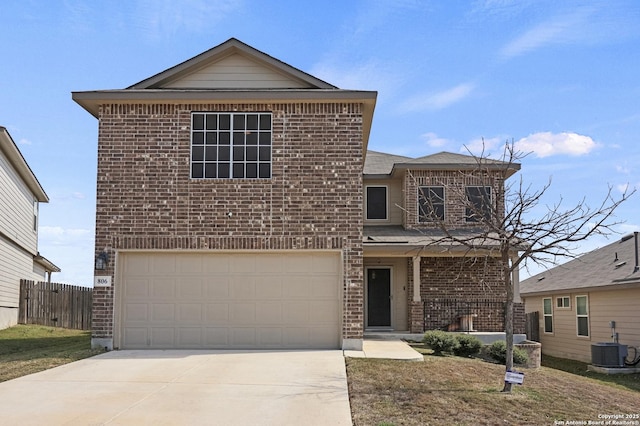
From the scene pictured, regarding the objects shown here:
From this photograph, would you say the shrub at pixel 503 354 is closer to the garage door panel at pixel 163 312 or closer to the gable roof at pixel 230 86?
the gable roof at pixel 230 86

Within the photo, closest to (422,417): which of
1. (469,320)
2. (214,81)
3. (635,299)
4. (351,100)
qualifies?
(351,100)

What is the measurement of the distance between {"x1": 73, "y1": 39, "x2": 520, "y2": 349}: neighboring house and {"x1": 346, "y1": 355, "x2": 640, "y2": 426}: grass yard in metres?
2.65

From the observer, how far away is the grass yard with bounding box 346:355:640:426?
26.9 feet

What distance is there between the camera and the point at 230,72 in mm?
15008

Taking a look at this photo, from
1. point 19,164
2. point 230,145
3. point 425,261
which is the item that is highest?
point 19,164

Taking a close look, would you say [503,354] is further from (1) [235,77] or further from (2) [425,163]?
(1) [235,77]

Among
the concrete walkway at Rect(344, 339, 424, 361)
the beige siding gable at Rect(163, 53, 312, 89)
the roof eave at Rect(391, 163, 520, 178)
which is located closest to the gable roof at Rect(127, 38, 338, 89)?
the beige siding gable at Rect(163, 53, 312, 89)

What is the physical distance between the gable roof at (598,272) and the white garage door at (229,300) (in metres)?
9.16

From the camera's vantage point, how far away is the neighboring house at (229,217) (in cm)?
1392

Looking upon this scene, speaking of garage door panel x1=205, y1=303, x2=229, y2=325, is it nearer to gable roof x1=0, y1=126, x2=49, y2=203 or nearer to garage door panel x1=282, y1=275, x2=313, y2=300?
garage door panel x1=282, y1=275, x2=313, y2=300

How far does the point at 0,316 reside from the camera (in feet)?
69.2

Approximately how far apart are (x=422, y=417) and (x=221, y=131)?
330 inches

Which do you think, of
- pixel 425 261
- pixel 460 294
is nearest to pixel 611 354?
pixel 460 294

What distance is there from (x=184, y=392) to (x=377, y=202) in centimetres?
1336
